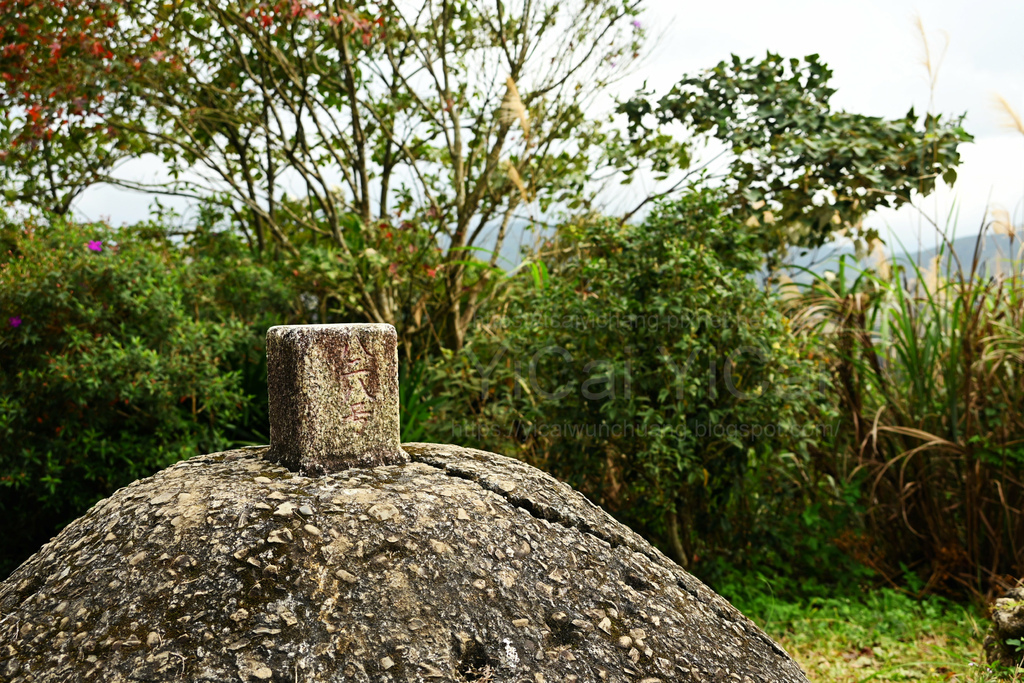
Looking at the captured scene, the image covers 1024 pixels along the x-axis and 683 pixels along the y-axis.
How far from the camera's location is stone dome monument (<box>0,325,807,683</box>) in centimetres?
168

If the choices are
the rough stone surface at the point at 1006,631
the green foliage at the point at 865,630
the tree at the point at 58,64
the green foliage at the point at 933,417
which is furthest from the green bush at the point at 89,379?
the rough stone surface at the point at 1006,631

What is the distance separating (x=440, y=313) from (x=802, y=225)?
7.62ft

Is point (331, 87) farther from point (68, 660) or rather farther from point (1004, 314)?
point (68, 660)

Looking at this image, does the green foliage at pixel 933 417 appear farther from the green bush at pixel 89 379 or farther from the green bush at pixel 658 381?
the green bush at pixel 89 379

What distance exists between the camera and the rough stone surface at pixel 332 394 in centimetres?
208

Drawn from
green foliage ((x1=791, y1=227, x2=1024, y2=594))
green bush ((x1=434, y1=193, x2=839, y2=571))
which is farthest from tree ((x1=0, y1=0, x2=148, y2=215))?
green foliage ((x1=791, y1=227, x2=1024, y2=594))

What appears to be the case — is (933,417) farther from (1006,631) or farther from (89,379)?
(89,379)

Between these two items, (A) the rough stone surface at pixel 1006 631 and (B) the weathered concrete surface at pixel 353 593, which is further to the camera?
(A) the rough stone surface at pixel 1006 631

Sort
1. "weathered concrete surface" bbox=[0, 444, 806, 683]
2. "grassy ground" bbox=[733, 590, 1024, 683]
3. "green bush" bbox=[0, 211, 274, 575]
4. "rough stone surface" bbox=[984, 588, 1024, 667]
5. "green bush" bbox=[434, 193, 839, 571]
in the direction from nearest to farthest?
1. "weathered concrete surface" bbox=[0, 444, 806, 683]
2. "rough stone surface" bbox=[984, 588, 1024, 667]
3. "grassy ground" bbox=[733, 590, 1024, 683]
4. "green bush" bbox=[434, 193, 839, 571]
5. "green bush" bbox=[0, 211, 274, 575]

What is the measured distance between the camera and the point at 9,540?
14.1 feet

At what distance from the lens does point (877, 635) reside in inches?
143

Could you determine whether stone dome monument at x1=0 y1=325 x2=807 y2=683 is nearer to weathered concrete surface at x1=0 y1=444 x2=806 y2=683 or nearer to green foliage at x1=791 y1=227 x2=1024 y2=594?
weathered concrete surface at x1=0 y1=444 x2=806 y2=683

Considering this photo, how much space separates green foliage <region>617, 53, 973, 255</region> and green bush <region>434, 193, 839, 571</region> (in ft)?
3.51

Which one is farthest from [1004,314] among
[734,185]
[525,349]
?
[525,349]
